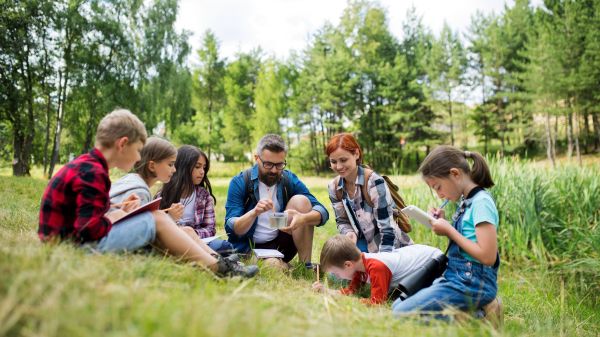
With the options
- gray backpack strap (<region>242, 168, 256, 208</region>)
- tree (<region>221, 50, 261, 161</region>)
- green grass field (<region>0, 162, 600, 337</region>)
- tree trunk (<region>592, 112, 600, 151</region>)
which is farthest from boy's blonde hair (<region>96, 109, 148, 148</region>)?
tree trunk (<region>592, 112, 600, 151</region>)

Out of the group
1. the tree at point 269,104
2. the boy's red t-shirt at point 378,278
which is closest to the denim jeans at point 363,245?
the boy's red t-shirt at point 378,278

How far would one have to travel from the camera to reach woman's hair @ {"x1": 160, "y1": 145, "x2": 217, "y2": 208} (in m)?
3.49

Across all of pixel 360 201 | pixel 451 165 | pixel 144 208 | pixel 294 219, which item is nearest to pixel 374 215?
pixel 360 201

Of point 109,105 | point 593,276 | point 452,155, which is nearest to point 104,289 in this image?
point 452,155

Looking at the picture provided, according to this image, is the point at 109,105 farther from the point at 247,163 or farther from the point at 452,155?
the point at 452,155

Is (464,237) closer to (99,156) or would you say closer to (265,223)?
(265,223)

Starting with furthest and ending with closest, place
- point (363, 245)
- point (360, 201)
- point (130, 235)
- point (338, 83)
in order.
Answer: point (338, 83)
point (363, 245)
point (360, 201)
point (130, 235)

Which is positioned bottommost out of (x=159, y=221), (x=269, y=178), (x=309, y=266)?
(x=309, y=266)

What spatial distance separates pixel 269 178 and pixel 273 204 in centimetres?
31

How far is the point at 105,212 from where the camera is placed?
215cm

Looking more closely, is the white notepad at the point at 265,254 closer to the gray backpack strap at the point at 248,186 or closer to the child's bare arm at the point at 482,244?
the gray backpack strap at the point at 248,186

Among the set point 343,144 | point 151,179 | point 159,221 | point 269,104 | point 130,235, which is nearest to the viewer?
point 130,235

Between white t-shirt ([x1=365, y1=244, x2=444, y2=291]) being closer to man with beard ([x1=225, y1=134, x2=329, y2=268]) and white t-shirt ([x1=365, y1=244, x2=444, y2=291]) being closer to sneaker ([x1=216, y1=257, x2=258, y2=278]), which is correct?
man with beard ([x1=225, y1=134, x2=329, y2=268])

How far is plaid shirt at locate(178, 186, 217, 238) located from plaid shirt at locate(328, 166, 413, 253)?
1103 millimetres
